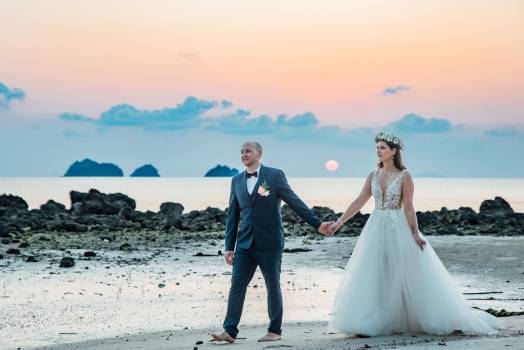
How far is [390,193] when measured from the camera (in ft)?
33.3

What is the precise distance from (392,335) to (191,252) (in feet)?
50.9

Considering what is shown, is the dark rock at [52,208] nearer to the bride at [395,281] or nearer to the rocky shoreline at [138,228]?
the rocky shoreline at [138,228]

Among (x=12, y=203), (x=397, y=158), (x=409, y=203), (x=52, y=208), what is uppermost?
(x=12, y=203)

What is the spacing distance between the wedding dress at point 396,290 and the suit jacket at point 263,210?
82 centimetres

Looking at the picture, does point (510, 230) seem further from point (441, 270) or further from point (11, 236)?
point (441, 270)

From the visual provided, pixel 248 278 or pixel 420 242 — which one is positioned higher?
pixel 420 242

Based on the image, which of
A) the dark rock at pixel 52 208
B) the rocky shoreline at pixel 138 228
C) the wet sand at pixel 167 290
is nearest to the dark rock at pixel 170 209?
the rocky shoreline at pixel 138 228

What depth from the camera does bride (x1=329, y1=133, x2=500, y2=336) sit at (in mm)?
9695

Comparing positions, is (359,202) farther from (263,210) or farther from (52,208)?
(52,208)

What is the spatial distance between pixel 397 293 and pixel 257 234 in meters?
1.75

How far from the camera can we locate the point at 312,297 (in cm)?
1523

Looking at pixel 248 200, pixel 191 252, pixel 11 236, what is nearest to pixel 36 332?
pixel 248 200

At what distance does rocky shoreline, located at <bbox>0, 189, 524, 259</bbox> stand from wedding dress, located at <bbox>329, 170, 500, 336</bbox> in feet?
47.9

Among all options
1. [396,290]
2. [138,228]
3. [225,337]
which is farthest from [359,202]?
[138,228]
